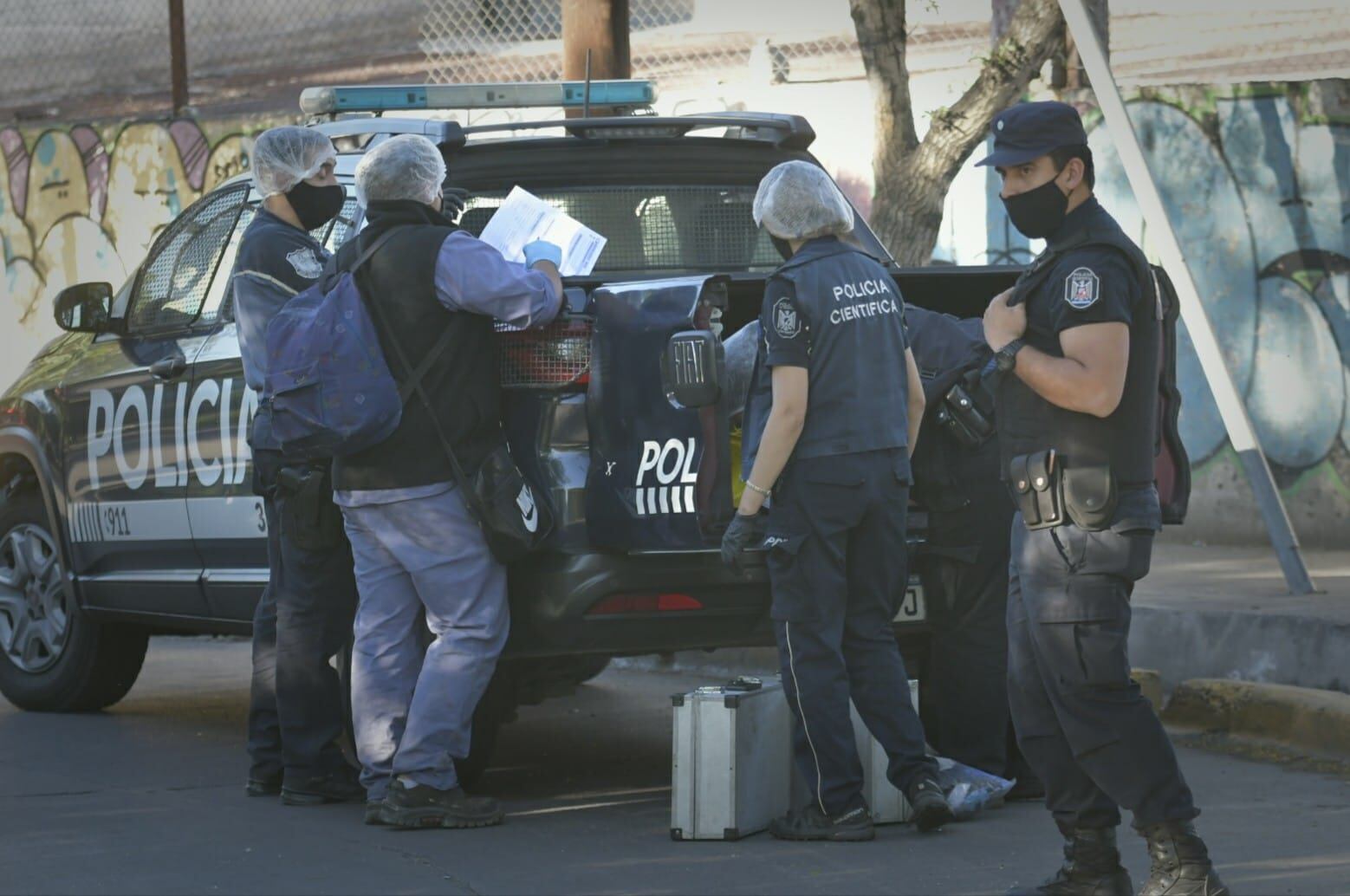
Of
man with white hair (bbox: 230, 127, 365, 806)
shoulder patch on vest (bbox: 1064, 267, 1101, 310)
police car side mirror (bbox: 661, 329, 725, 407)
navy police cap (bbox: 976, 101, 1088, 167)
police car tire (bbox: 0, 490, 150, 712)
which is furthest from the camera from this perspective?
police car tire (bbox: 0, 490, 150, 712)

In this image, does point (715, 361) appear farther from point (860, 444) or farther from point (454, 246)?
point (454, 246)

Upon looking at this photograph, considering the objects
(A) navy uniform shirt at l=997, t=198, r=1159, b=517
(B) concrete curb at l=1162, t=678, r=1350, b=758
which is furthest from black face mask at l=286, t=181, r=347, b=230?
(B) concrete curb at l=1162, t=678, r=1350, b=758

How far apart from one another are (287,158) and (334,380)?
96 centimetres

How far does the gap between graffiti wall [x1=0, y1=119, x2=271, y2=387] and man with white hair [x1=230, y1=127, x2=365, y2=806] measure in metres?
9.40

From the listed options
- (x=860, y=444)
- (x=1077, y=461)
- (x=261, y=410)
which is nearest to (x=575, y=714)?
(x=261, y=410)

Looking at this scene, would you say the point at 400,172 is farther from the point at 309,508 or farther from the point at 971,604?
the point at 971,604

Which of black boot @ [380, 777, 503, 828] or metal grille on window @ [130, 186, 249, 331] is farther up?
metal grille on window @ [130, 186, 249, 331]

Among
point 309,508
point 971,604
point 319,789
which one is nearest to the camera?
point 971,604

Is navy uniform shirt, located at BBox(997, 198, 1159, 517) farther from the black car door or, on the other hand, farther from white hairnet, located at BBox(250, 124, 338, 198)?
the black car door

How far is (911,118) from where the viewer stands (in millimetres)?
10547

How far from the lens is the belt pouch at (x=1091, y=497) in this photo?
16.0 feet

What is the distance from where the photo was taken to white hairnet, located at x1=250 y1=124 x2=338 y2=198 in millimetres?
6789

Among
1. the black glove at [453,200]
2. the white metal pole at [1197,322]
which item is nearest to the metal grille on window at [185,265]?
the black glove at [453,200]

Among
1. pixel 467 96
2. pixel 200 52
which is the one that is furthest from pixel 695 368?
pixel 200 52
